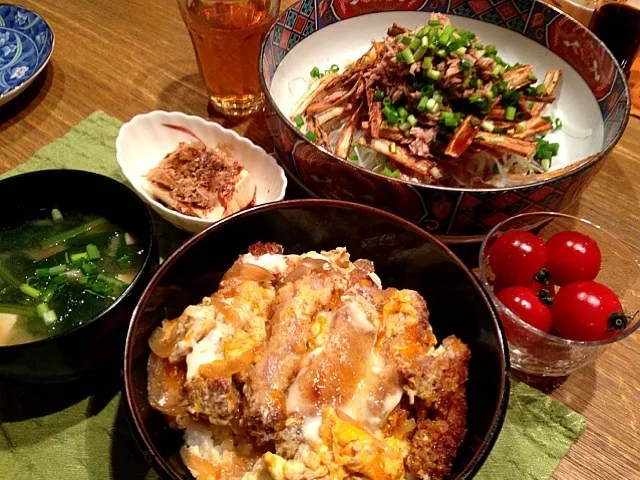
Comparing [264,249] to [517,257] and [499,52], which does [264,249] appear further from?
[499,52]

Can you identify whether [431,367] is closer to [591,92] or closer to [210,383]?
[210,383]

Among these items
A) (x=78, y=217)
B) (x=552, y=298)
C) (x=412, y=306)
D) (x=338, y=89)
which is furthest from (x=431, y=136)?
(x=78, y=217)

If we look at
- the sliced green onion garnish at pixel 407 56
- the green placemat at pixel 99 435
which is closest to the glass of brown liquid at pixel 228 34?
the sliced green onion garnish at pixel 407 56

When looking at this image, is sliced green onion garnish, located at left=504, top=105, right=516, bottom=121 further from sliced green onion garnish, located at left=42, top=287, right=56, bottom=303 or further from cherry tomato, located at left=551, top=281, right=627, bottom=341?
sliced green onion garnish, located at left=42, top=287, right=56, bottom=303

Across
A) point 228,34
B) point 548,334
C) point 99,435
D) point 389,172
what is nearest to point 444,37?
point 389,172

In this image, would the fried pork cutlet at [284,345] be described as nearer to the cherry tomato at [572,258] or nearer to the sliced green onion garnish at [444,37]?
the cherry tomato at [572,258]

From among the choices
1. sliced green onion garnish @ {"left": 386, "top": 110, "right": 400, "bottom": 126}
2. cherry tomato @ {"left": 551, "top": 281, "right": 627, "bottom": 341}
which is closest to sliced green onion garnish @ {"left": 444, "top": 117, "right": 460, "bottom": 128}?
sliced green onion garnish @ {"left": 386, "top": 110, "right": 400, "bottom": 126}
